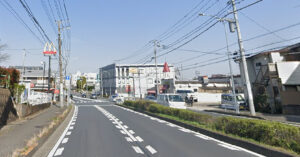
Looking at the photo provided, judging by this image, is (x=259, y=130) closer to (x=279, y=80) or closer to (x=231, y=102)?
(x=279, y=80)

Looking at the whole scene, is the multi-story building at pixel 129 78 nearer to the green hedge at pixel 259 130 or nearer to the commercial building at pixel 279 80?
the commercial building at pixel 279 80

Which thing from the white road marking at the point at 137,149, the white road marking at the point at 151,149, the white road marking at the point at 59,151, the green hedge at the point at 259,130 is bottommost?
the white road marking at the point at 151,149

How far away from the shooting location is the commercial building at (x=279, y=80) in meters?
18.3

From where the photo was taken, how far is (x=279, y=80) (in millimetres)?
19516

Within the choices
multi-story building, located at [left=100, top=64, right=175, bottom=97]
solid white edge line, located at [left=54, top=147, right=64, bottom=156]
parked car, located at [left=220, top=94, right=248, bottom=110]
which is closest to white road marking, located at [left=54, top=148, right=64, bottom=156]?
solid white edge line, located at [left=54, top=147, right=64, bottom=156]

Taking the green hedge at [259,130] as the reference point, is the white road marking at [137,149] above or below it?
below

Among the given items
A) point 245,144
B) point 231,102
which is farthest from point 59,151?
point 231,102

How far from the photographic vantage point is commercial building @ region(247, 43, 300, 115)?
18328 mm

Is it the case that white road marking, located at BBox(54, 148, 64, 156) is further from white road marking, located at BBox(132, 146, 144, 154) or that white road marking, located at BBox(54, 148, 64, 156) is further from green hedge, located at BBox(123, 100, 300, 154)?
green hedge, located at BBox(123, 100, 300, 154)

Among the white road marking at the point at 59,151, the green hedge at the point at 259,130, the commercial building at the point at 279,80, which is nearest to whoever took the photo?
the green hedge at the point at 259,130

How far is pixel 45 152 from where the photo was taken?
640 cm

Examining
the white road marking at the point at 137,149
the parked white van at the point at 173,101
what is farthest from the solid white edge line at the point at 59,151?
the parked white van at the point at 173,101

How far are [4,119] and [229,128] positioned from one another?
12.1 metres

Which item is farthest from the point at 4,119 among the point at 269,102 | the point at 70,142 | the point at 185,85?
the point at 185,85
